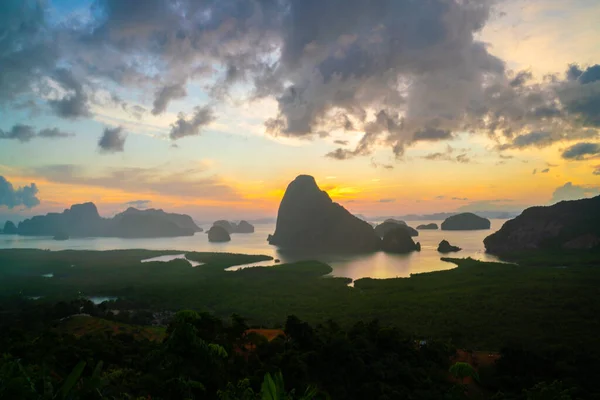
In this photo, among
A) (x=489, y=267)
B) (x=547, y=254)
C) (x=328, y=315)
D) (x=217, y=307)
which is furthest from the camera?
(x=547, y=254)

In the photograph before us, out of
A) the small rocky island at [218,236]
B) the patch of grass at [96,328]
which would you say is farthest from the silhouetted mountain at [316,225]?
the patch of grass at [96,328]

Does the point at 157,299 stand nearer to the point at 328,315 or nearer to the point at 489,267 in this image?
the point at 328,315

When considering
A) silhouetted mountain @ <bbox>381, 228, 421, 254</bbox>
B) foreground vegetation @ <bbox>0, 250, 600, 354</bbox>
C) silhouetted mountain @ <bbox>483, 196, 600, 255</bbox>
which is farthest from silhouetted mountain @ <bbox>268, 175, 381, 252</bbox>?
foreground vegetation @ <bbox>0, 250, 600, 354</bbox>

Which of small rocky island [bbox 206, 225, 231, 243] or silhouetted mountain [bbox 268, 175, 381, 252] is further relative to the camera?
small rocky island [bbox 206, 225, 231, 243]

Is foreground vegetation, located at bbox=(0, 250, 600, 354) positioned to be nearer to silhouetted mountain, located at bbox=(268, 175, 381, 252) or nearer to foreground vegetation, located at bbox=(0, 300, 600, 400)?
foreground vegetation, located at bbox=(0, 300, 600, 400)

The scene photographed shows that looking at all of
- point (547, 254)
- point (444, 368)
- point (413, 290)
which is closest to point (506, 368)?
point (444, 368)

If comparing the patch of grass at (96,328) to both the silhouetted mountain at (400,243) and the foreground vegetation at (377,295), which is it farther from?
the silhouetted mountain at (400,243)
